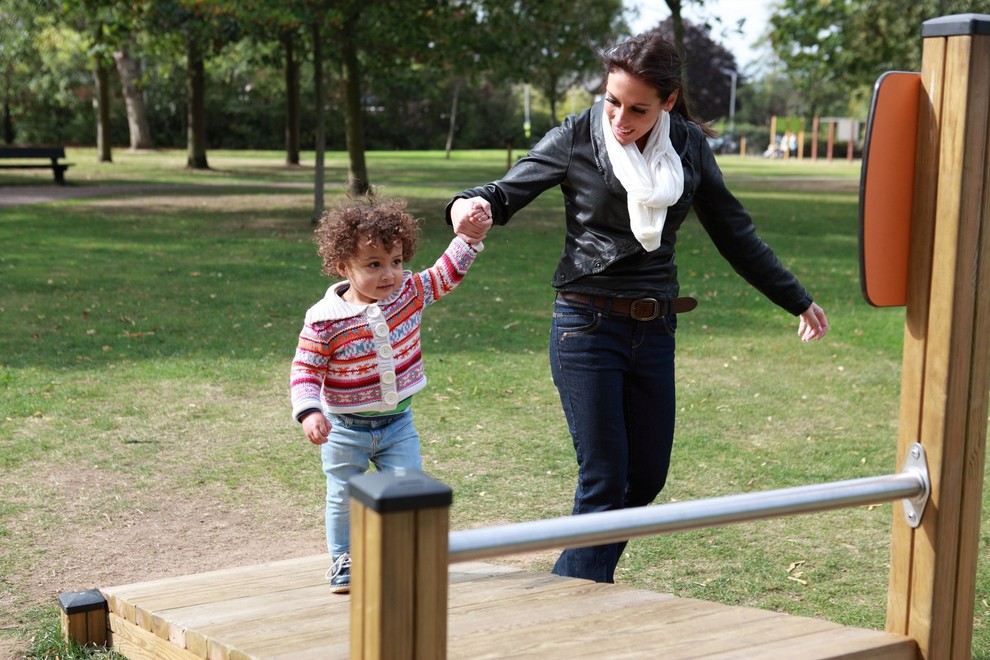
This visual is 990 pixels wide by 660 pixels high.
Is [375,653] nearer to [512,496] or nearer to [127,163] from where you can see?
[512,496]

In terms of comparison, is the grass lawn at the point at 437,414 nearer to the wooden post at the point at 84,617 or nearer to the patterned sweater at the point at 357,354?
the wooden post at the point at 84,617

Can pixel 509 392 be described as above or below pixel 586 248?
below

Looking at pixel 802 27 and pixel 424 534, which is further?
pixel 802 27

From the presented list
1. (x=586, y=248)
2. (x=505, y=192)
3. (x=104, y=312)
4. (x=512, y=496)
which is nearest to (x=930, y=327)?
(x=586, y=248)

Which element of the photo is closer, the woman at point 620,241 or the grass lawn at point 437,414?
the woman at point 620,241

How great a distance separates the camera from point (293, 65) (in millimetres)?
30078

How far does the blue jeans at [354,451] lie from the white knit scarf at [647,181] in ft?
3.06

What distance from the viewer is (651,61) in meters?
3.13

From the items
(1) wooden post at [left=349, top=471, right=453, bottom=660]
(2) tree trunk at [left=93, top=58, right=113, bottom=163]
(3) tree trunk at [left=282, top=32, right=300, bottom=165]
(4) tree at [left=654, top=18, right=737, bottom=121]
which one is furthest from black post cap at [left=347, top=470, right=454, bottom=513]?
(4) tree at [left=654, top=18, right=737, bottom=121]

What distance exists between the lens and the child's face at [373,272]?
333 centimetres

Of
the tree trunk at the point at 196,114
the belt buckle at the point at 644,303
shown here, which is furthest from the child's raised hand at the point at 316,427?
the tree trunk at the point at 196,114

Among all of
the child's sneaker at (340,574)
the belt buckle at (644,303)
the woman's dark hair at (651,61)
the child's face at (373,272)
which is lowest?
the child's sneaker at (340,574)

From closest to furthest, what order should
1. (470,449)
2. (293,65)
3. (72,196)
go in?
(470,449)
(72,196)
(293,65)

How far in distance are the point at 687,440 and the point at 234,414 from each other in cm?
263
